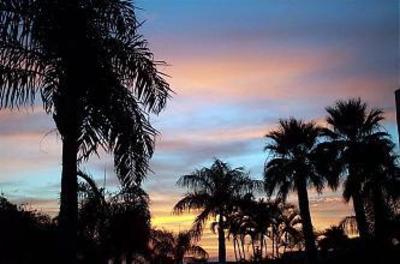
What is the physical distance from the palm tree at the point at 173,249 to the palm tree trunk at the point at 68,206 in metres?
50.2

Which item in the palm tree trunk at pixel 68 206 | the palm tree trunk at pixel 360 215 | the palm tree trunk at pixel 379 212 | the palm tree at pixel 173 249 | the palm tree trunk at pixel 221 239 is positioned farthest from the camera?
the palm tree at pixel 173 249

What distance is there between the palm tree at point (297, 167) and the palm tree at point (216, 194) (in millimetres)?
3637

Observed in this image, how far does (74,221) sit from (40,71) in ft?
10.4

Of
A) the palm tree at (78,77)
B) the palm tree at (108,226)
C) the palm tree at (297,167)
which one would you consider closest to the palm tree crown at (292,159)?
the palm tree at (297,167)

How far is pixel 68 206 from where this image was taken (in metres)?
12.0

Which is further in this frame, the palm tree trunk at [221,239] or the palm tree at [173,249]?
the palm tree at [173,249]

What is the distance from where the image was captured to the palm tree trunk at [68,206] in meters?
11.8

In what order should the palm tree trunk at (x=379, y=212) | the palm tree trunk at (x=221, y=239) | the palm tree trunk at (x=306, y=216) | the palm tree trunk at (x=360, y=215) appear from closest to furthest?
the palm tree trunk at (x=379, y=212) < the palm tree trunk at (x=360, y=215) < the palm tree trunk at (x=306, y=216) < the palm tree trunk at (x=221, y=239)

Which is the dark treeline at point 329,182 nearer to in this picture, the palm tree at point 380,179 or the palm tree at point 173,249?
the palm tree at point 380,179

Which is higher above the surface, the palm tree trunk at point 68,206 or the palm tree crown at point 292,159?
the palm tree crown at point 292,159

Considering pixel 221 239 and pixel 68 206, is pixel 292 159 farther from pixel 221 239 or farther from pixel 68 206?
pixel 68 206

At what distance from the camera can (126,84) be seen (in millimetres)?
13672

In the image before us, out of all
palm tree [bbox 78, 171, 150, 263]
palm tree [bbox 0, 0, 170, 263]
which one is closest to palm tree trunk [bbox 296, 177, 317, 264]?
palm tree [bbox 78, 171, 150, 263]

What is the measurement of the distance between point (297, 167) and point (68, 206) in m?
24.5
